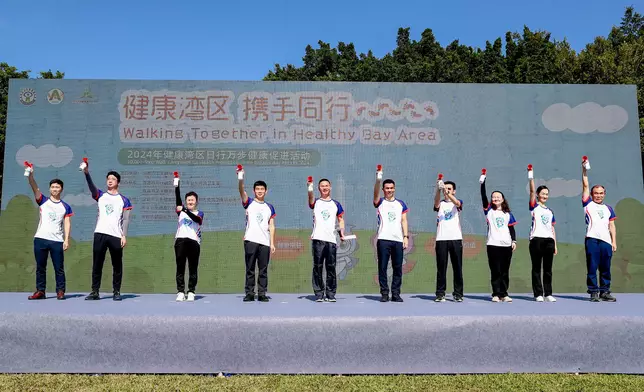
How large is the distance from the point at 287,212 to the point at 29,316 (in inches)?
156

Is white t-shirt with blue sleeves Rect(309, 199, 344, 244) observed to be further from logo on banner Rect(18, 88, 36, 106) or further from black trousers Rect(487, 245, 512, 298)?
logo on banner Rect(18, 88, 36, 106)

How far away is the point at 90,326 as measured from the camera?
3596 millimetres

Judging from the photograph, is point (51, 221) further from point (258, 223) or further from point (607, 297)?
point (607, 297)

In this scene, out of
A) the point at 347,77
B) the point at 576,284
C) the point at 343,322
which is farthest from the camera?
the point at 347,77

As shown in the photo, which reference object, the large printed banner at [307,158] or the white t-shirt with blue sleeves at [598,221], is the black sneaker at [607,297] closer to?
the white t-shirt with blue sleeves at [598,221]

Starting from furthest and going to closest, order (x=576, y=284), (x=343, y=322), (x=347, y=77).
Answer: (x=347, y=77) → (x=576, y=284) → (x=343, y=322)

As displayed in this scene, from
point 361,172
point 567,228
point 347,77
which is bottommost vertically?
point 567,228

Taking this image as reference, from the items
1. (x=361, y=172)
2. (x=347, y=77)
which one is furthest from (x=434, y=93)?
(x=347, y=77)

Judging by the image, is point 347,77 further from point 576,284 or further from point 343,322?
point 343,322

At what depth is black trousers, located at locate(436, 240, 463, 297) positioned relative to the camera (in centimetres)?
503

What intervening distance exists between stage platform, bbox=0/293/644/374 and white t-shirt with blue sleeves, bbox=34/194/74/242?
5.65 ft

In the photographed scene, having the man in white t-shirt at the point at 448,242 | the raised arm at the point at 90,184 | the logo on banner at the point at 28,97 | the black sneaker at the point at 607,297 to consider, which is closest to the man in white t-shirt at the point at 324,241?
the man in white t-shirt at the point at 448,242

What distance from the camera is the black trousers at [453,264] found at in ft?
16.5

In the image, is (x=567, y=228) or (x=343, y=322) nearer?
(x=343, y=322)
